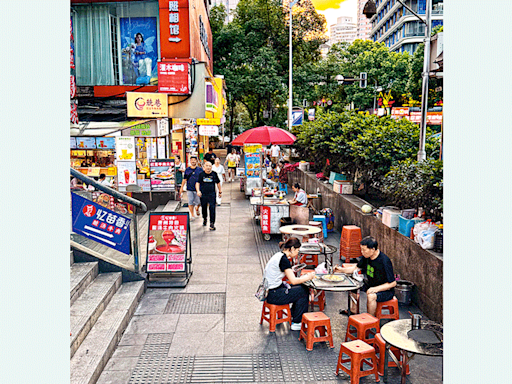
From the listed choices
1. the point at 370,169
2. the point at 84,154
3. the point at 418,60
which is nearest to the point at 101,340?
the point at 370,169

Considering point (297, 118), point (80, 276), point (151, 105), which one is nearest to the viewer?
point (80, 276)

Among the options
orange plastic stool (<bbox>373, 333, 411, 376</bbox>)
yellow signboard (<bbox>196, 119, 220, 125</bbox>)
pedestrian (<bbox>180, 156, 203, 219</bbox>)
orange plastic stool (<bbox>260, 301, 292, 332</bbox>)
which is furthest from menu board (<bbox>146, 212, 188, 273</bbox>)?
yellow signboard (<bbox>196, 119, 220, 125</bbox>)

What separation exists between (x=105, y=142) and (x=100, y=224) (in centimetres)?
863

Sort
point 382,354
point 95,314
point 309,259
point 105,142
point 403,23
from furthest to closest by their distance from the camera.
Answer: point 403,23, point 105,142, point 309,259, point 95,314, point 382,354

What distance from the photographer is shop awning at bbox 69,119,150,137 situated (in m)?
Answer: 15.9

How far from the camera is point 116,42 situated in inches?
704

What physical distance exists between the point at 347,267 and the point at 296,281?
1.05m

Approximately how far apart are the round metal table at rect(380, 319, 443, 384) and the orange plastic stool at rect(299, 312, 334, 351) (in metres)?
0.98

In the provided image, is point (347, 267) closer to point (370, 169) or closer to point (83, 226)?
point (83, 226)

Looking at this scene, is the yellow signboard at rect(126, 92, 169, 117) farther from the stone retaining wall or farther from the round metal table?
the round metal table

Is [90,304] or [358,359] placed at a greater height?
→ [90,304]

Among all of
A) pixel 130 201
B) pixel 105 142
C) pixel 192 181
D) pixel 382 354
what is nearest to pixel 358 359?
pixel 382 354

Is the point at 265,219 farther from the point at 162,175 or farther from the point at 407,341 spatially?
the point at 407,341

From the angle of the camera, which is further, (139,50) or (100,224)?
(139,50)
